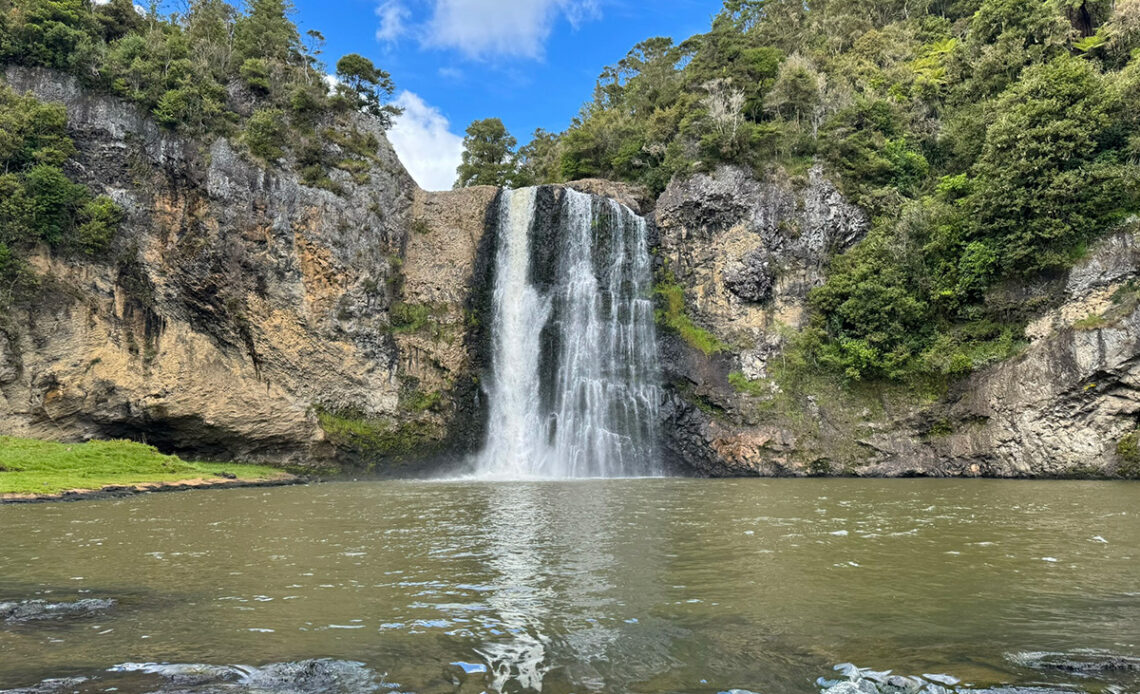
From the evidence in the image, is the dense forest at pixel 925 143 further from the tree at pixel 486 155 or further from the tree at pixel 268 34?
the tree at pixel 268 34

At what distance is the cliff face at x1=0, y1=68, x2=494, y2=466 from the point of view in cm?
2642

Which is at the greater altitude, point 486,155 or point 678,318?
point 486,155

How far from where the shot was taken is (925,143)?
33.2 m

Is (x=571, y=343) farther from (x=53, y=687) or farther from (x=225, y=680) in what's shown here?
(x=53, y=687)

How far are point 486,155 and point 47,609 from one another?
161 feet

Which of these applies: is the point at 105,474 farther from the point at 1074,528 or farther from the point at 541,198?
the point at 1074,528

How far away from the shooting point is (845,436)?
2653 cm

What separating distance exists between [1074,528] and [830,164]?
25.1 m

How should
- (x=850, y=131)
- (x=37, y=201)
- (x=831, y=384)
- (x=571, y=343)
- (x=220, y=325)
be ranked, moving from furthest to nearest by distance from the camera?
(x=850, y=131) < (x=571, y=343) < (x=220, y=325) < (x=831, y=384) < (x=37, y=201)

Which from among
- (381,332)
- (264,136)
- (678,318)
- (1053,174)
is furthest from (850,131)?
(264,136)

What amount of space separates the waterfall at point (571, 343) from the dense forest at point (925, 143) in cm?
648

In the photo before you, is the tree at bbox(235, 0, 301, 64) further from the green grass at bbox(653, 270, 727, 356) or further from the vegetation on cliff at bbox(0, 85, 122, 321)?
the green grass at bbox(653, 270, 727, 356)

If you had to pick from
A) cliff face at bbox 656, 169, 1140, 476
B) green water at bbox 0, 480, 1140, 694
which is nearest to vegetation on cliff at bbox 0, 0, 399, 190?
cliff face at bbox 656, 169, 1140, 476

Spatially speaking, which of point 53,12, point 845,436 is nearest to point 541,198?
point 845,436
